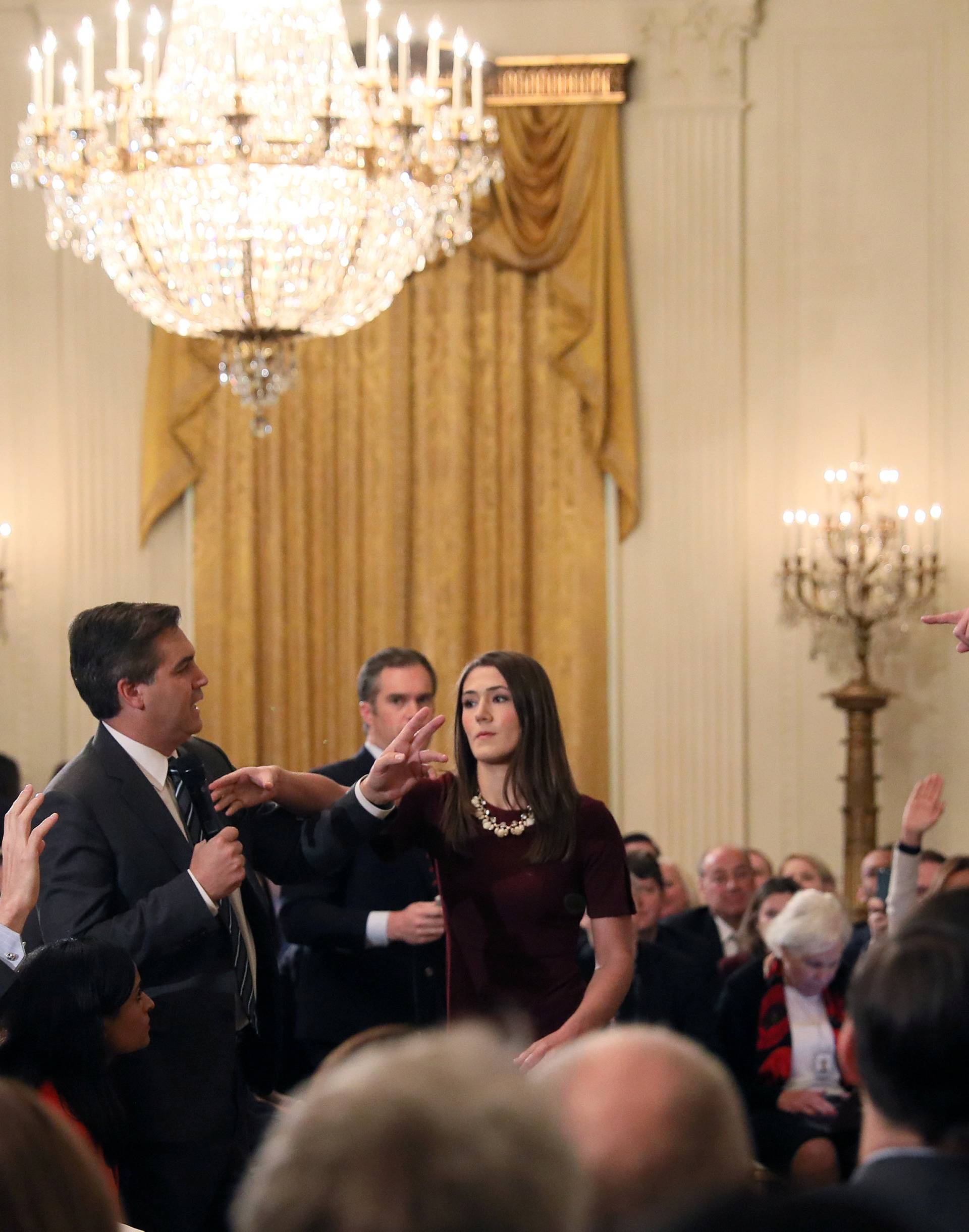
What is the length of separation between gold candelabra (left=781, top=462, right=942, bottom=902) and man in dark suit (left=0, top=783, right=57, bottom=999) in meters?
6.46

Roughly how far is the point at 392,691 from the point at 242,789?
1.73 metres

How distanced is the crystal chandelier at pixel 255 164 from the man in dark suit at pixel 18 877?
3723mm

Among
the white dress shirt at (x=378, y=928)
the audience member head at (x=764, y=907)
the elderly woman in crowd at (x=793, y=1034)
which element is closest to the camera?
the white dress shirt at (x=378, y=928)

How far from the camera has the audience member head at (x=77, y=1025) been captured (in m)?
2.96

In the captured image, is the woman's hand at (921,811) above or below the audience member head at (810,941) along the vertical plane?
above

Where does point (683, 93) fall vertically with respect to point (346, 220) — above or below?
above

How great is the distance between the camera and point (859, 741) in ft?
29.4

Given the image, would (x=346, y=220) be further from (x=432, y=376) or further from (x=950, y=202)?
(x=950, y=202)

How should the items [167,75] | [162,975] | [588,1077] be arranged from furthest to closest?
[167,75]
[162,975]
[588,1077]

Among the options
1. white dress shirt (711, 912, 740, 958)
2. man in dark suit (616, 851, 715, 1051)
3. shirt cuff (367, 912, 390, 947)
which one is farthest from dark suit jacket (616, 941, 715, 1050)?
shirt cuff (367, 912, 390, 947)

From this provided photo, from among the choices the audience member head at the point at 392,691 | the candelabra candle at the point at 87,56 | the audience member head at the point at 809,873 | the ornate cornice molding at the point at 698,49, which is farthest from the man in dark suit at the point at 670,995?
the ornate cornice molding at the point at 698,49

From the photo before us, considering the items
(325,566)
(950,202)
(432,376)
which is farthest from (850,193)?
(325,566)

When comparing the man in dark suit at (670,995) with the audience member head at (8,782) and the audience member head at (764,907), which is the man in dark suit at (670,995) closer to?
the audience member head at (764,907)

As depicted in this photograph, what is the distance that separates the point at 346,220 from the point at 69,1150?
5.57 m
